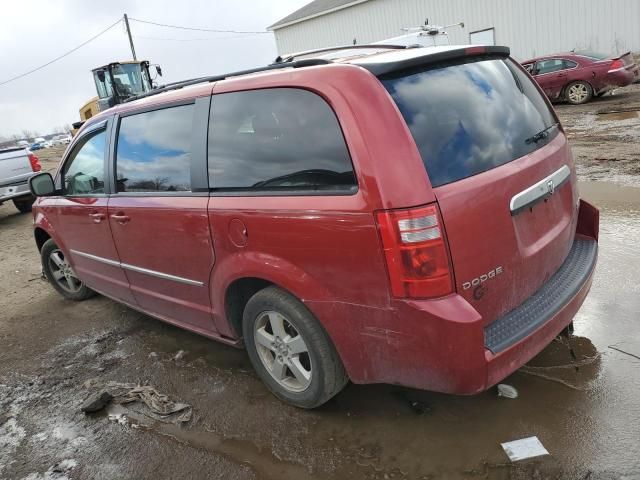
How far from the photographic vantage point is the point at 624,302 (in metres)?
3.59

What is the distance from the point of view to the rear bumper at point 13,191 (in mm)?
9336

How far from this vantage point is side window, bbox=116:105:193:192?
3.06 meters

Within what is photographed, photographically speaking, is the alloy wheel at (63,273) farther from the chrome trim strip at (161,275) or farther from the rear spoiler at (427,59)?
the rear spoiler at (427,59)

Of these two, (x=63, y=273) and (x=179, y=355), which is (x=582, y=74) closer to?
(x=63, y=273)

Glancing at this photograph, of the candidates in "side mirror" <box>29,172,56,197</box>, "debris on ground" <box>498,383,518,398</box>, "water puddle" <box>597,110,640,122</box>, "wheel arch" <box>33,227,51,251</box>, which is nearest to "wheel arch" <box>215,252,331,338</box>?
"debris on ground" <box>498,383,518,398</box>

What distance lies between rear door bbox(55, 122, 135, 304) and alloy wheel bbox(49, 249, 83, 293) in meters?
0.48

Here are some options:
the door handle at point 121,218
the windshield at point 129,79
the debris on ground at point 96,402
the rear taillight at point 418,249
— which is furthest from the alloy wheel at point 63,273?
the windshield at point 129,79

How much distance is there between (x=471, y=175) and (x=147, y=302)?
2.59 m

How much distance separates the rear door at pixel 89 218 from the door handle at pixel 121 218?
0.54 feet

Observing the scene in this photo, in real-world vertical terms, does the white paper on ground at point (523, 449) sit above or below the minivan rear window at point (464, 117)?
below

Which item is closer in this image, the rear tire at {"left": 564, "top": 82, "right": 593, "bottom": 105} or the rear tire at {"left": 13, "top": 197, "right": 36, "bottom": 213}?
the rear tire at {"left": 13, "top": 197, "right": 36, "bottom": 213}

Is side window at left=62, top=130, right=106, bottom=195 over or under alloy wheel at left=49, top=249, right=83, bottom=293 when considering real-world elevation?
over

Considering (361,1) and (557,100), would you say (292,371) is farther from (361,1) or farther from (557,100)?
(361,1)

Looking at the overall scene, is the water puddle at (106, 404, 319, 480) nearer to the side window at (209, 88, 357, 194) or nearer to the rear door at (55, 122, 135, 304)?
the rear door at (55, 122, 135, 304)
